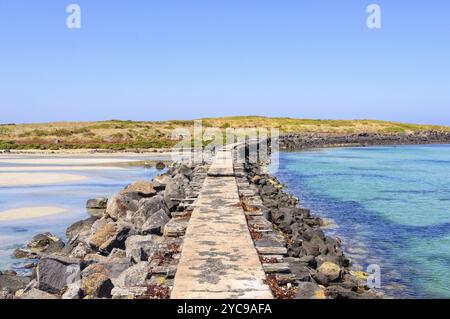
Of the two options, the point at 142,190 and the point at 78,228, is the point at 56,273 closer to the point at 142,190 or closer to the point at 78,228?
the point at 78,228

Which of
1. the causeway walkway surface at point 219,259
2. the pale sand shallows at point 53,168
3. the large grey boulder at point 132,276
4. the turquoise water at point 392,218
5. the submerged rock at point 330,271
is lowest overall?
the turquoise water at point 392,218

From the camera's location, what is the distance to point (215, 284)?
586cm

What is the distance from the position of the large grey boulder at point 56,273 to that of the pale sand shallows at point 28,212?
786 cm

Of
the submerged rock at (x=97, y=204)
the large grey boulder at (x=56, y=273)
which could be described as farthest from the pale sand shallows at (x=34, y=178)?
the large grey boulder at (x=56, y=273)

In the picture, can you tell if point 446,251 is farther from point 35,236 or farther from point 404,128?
point 404,128

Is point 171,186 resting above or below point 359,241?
above

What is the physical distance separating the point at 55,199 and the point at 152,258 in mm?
12298

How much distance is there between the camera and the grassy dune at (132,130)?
176 ft

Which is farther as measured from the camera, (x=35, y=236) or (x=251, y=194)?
(x=251, y=194)

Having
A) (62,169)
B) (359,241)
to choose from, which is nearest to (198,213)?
(359,241)

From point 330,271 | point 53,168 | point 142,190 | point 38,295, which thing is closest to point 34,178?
point 53,168

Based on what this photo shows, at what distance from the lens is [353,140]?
78.9 metres

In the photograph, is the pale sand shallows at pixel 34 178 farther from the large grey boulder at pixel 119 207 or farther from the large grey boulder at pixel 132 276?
the large grey boulder at pixel 132 276

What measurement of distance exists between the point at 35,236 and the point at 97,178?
1393cm
